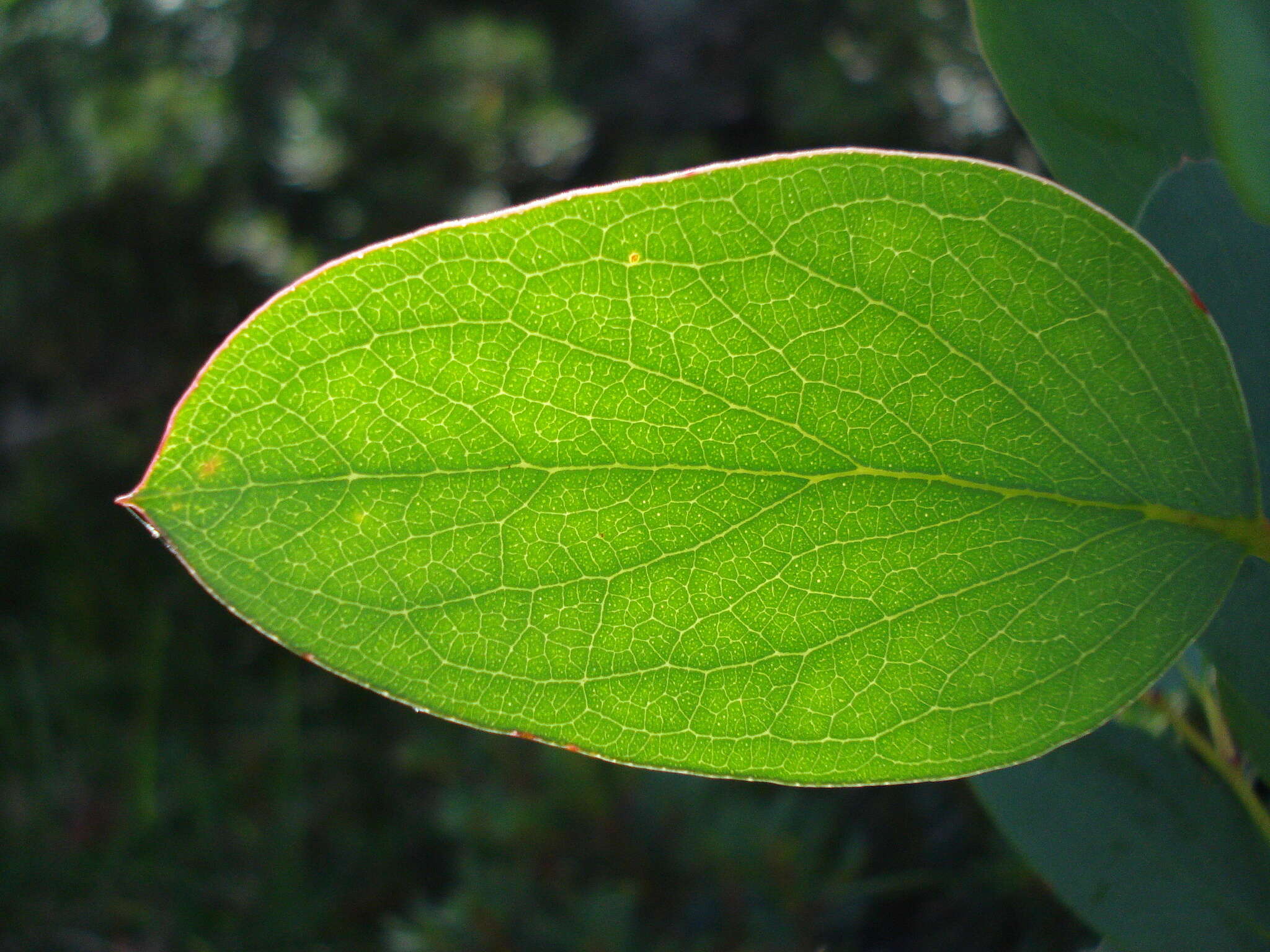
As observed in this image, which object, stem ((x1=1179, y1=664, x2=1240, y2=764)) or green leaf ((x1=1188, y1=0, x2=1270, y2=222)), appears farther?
stem ((x1=1179, y1=664, x2=1240, y2=764))

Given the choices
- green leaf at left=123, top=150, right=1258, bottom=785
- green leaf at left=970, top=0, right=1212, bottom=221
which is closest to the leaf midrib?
green leaf at left=123, top=150, right=1258, bottom=785

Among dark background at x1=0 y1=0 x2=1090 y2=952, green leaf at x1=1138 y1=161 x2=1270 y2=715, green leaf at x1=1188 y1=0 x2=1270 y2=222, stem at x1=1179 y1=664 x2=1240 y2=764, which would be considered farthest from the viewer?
dark background at x1=0 y1=0 x2=1090 y2=952

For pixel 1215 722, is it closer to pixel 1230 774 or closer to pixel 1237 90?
pixel 1230 774

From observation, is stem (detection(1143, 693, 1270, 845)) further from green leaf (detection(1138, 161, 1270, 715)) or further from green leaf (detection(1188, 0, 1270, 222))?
green leaf (detection(1188, 0, 1270, 222))

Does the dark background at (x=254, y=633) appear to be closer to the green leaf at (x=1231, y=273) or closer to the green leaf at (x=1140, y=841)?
the green leaf at (x=1140, y=841)

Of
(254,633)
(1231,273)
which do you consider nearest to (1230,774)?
(1231,273)

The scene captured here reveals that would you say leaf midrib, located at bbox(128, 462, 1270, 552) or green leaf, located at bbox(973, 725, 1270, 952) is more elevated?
leaf midrib, located at bbox(128, 462, 1270, 552)

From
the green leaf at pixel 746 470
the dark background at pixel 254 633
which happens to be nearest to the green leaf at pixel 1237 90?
the green leaf at pixel 746 470

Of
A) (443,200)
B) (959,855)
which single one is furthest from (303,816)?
(443,200)
